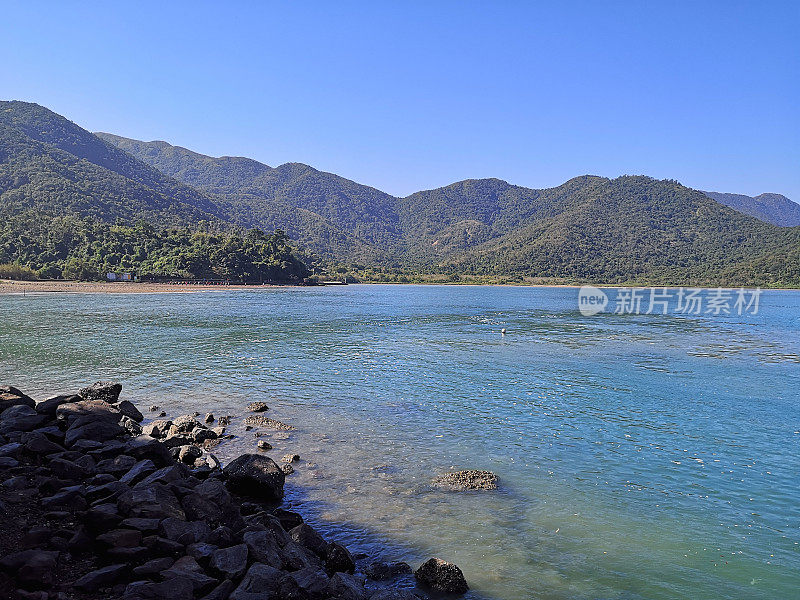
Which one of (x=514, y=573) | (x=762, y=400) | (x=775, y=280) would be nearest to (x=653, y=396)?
(x=762, y=400)

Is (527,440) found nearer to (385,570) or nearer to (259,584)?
(385,570)

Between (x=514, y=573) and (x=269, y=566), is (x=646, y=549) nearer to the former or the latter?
(x=514, y=573)

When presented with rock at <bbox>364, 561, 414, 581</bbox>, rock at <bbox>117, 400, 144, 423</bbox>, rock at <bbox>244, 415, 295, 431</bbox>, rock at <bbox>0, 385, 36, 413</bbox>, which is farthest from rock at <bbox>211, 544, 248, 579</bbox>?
rock at <bbox>117, 400, 144, 423</bbox>

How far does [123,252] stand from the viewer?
147000mm

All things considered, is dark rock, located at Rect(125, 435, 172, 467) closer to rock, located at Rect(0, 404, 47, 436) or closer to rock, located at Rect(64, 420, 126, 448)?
rock, located at Rect(64, 420, 126, 448)

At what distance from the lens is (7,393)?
16562 millimetres

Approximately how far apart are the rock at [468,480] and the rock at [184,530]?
7095mm

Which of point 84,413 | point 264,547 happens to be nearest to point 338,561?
point 264,547

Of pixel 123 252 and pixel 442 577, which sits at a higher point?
pixel 123 252

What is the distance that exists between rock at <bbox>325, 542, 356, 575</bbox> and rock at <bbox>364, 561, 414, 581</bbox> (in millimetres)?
354

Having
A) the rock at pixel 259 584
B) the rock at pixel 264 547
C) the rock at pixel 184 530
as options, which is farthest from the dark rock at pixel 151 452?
the rock at pixel 259 584

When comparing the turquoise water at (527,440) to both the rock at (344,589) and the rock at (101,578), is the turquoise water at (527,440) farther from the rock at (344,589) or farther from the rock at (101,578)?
the rock at (101,578)

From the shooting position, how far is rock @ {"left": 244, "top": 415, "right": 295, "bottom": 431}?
1964cm

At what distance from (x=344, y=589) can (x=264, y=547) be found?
1662mm
